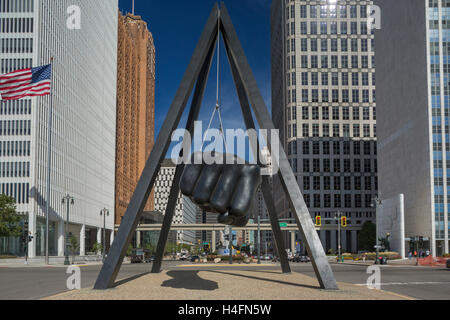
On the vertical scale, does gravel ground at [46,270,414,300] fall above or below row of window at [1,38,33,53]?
below

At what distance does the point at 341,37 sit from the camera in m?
127

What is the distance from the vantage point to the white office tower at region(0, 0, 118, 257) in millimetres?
71625

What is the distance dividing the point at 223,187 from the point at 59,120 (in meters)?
A: 74.4

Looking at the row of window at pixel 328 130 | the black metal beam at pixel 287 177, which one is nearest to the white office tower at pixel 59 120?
the row of window at pixel 328 130

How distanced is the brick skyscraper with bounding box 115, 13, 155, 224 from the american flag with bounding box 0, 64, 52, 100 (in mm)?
96770

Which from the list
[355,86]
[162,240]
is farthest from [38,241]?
[355,86]

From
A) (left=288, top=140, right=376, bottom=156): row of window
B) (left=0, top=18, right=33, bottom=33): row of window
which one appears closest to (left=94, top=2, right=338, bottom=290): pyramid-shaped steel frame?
(left=0, top=18, right=33, bottom=33): row of window

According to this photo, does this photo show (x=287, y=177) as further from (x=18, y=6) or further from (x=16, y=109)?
(x=18, y=6)

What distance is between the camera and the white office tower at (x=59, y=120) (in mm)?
71625

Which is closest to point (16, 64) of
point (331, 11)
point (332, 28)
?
point (332, 28)

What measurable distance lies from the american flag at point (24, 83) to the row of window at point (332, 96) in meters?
90.9

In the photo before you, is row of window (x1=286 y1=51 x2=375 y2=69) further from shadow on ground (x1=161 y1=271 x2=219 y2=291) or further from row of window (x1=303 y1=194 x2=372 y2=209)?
shadow on ground (x1=161 y1=271 x2=219 y2=291)

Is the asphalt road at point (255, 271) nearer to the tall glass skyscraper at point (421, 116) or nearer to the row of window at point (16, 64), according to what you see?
the row of window at point (16, 64)
